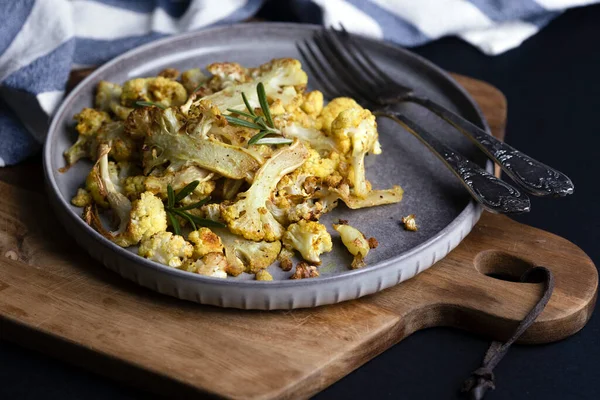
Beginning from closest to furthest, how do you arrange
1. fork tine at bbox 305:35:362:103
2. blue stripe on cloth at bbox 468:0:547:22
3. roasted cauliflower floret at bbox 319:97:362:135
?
roasted cauliflower floret at bbox 319:97:362:135
fork tine at bbox 305:35:362:103
blue stripe on cloth at bbox 468:0:547:22

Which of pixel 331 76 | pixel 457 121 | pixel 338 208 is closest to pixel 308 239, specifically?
pixel 338 208

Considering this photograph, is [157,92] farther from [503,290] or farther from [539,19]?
[539,19]

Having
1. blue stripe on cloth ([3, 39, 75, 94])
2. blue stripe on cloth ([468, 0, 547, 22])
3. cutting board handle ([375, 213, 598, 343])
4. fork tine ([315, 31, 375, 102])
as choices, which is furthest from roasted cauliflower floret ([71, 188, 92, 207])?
blue stripe on cloth ([468, 0, 547, 22])

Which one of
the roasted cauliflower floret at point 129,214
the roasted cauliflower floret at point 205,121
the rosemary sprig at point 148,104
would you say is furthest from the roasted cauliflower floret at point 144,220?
the rosemary sprig at point 148,104

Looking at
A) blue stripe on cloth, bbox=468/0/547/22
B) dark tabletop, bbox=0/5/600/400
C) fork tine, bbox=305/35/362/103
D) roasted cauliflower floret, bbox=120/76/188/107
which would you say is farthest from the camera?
blue stripe on cloth, bbox=468/0/547/22

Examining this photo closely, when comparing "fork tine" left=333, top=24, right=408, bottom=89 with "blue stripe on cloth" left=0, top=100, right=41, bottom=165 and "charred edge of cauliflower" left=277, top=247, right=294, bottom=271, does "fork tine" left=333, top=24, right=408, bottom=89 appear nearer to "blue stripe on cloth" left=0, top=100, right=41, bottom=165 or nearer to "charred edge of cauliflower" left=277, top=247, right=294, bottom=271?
"charred edge of cauliflower" left=277, top=247, right=294, bottom=271

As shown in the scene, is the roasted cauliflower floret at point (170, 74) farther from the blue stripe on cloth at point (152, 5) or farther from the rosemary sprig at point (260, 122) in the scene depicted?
the blue stripe on cloth at point (152, 5)
